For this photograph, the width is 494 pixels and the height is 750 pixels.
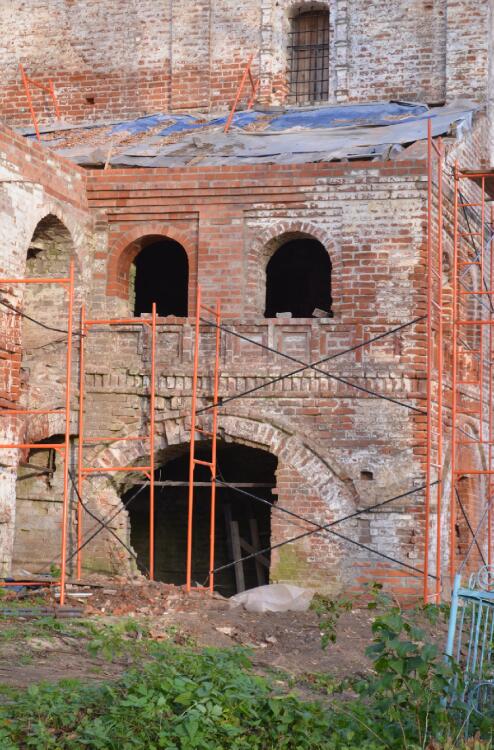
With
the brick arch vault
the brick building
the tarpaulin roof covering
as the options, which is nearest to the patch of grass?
the brick building

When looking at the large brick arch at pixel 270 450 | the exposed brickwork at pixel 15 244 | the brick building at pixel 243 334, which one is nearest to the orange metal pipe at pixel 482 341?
the brick building at pixel 243 334

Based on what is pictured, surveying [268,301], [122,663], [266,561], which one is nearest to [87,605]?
[122,663]

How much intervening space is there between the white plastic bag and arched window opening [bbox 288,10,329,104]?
8.89 meters

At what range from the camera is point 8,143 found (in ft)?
45.6

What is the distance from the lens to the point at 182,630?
1229 centimetres

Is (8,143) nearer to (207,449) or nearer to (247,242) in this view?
(247,242)

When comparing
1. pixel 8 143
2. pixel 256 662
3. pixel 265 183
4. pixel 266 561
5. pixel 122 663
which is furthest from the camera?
pixel 266 561

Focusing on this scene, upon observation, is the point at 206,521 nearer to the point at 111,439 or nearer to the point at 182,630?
the point at 111,439

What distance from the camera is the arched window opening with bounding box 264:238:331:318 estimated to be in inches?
767

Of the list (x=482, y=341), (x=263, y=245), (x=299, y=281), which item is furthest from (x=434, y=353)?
(x=299, y=281)

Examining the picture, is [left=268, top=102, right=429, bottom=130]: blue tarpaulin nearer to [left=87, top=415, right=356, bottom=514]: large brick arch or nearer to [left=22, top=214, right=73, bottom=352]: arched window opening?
[left=22, top=214, right=73, bottom=352]: arched window opening

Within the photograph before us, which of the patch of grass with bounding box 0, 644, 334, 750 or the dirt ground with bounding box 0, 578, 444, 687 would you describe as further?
the dirt ground with bounding box 0, 578, 444, 687

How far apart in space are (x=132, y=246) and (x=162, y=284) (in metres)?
3.66

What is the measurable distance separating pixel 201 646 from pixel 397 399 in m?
4.12
